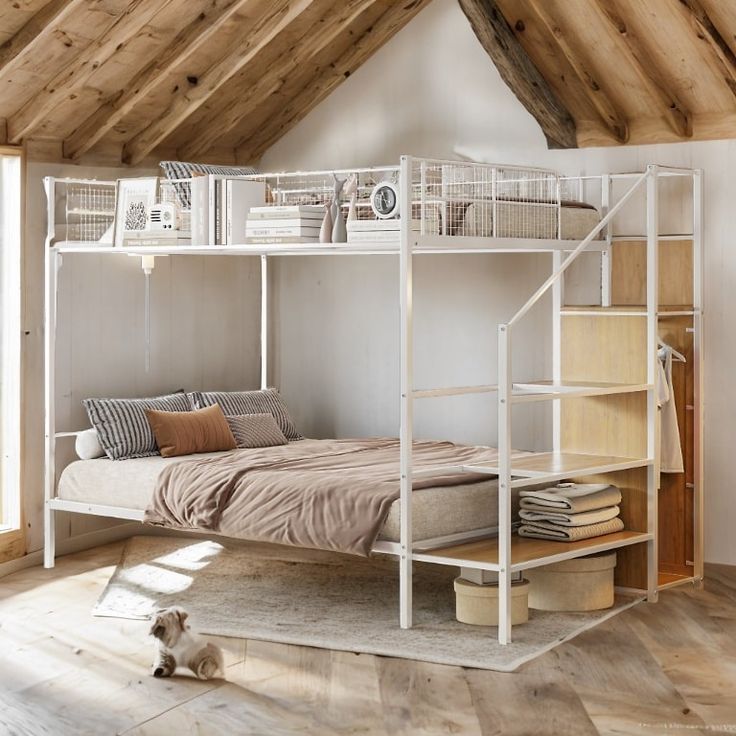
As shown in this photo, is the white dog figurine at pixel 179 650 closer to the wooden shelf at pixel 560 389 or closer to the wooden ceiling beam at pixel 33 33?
the wooden shelf at pixel 560 389

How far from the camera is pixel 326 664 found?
4.35 meters

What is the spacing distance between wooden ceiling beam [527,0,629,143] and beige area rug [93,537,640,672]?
2309 mm

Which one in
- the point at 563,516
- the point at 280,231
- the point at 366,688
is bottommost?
the point at 366,688

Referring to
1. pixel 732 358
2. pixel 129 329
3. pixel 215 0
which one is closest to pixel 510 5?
pixel 215 0

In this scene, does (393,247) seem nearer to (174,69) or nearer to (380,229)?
(380,229)

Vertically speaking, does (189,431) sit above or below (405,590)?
above

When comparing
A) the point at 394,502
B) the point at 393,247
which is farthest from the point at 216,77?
the point at 394,502

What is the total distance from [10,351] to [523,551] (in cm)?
267

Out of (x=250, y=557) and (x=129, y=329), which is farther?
(x=129, y=329)

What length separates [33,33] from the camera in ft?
16.6

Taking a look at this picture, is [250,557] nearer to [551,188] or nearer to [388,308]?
[388,308]

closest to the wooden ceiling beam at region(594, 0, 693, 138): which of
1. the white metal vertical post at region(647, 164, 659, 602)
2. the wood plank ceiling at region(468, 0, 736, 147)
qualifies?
the wood plank ceiling at region(468, 0, 736, 147)

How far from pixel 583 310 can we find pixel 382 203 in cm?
122

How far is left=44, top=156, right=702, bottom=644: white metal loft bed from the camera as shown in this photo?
15.1 ft
